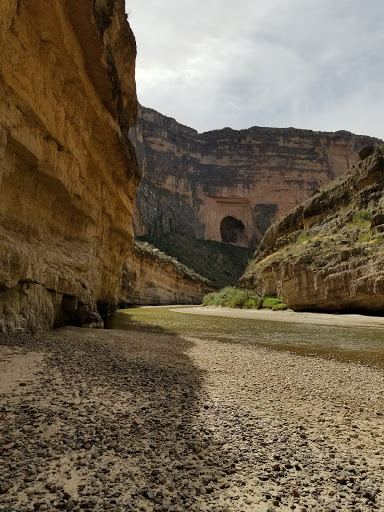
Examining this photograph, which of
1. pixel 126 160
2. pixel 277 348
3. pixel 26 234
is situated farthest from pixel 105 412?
pixel 126 160

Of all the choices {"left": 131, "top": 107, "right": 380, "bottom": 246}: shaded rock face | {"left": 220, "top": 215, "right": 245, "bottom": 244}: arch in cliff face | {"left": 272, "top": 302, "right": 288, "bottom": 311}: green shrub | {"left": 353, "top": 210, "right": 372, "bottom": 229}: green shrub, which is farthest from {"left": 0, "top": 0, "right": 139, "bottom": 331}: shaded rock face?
{"left": 220, "top": 215, "right": 245, "bottom": 244}: arch in cliff face

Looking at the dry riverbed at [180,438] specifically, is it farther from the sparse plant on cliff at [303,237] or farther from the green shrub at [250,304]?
the green shrub at [250,304]

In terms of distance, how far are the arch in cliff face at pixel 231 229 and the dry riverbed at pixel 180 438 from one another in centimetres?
8359

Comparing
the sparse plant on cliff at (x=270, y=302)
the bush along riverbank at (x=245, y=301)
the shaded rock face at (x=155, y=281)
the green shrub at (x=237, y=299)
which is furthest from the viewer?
the shaded rock face at (x=155, y=281)

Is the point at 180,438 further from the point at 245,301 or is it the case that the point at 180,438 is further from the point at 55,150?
the point at 245,301

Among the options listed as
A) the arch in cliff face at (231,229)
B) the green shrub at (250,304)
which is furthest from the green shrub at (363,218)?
the arch in cliff face at (231,229)

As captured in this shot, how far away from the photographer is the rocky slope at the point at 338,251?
1975cm

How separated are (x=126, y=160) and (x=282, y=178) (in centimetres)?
7633

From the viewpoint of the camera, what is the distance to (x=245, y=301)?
34438 millimetres

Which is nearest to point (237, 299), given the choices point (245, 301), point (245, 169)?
point (245, 301)

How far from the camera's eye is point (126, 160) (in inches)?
663

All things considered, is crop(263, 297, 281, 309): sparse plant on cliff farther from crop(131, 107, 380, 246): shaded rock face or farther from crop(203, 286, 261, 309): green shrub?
crop(131, 107, 380, 246): shaded rock face

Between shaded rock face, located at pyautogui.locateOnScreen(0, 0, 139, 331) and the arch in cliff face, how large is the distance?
243 feet

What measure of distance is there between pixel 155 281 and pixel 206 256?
25890mm
